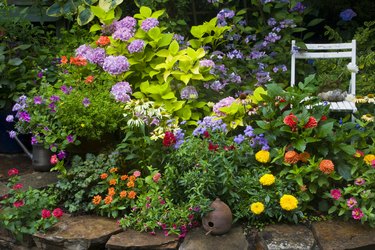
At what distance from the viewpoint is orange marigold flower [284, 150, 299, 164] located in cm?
330

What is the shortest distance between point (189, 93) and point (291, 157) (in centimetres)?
Answer: 103

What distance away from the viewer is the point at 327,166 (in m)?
3.21

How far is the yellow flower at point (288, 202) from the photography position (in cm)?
313

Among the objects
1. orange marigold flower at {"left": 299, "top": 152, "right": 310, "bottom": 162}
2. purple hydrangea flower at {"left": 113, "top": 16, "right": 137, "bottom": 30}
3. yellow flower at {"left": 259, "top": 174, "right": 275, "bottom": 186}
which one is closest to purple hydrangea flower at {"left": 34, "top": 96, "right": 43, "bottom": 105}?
purple hydrangea flower at {"left": 113, "top": 16, "right": 137, "bottom": 30}

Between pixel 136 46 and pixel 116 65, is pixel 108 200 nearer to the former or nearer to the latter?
pixel 116 65

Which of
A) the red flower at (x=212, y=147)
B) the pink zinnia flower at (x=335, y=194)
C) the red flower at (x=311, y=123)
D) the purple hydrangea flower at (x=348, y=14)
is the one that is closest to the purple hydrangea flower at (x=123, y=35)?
the red flower at (x=212, y=147)

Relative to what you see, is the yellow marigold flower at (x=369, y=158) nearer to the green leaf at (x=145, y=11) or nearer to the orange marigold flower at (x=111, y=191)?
the orange marigold flower at (x=111, y=191)

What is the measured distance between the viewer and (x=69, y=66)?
4.27 m

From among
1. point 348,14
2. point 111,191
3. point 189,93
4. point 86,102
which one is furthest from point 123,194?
point 348,14

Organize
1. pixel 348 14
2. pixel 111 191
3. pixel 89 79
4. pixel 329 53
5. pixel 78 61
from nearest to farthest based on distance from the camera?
pixel 111 191
pixel 89 79
pixel 78 61
pixel 329 53
pixel 348 14

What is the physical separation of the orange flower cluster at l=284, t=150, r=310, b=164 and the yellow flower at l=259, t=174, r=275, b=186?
0.49ft

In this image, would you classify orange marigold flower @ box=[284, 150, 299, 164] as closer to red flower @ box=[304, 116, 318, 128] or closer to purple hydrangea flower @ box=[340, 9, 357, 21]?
red flower @ box=[304, 116, 318, 128]

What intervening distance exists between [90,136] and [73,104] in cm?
25

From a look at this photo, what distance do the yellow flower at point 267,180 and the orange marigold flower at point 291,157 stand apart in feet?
0.48
